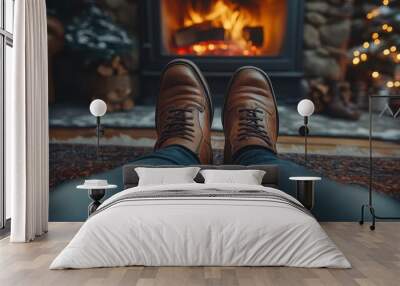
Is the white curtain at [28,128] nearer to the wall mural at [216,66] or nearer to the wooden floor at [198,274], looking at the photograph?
the wooden floor at [198,274]

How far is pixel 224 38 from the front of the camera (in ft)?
23.0

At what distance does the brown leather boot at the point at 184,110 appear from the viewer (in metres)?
7.01

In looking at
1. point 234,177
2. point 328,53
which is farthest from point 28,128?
point 328,53

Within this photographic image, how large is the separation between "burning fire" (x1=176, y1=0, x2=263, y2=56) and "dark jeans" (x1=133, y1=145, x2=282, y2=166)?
119cm

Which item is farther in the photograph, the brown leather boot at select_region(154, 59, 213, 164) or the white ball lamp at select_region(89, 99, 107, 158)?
the brown leather boot at select_region(154, 59, 213, 164)

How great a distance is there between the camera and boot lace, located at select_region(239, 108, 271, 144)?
7043mm

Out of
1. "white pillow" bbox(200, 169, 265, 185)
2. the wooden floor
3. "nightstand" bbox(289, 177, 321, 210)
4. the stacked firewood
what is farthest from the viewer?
the stacked firewood

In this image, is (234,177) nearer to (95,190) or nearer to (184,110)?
(184,110)

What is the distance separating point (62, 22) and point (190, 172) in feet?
8.01

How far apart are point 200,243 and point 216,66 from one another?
3.30 m

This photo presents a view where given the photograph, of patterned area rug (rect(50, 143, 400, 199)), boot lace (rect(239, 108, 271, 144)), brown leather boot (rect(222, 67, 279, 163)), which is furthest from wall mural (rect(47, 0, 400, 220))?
boot lace (rect(239, 108, 271, 144))

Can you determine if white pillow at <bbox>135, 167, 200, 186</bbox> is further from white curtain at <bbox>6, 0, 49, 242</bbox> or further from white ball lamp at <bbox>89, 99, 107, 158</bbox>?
white curtain at <bbox>6, 0, 49, 242</bbox>

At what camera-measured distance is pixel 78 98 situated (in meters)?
7.07

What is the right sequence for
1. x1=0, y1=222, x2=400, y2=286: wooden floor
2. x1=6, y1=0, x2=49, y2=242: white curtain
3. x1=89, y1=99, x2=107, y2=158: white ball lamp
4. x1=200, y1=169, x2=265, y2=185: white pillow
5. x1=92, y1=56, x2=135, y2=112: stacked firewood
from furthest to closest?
x1=92, y1=56, x2=135, y2=112: stacked firewood → x1=89, y1=99, x2=107, y2=158: white ball lamp → x1=200, y1=169, x2=265, y2=185: white pillow → x1=6, y1=0, x2=49, y2=242: white curtain → x1=0, y1=222, x2=400, y2=286: wooden floor
